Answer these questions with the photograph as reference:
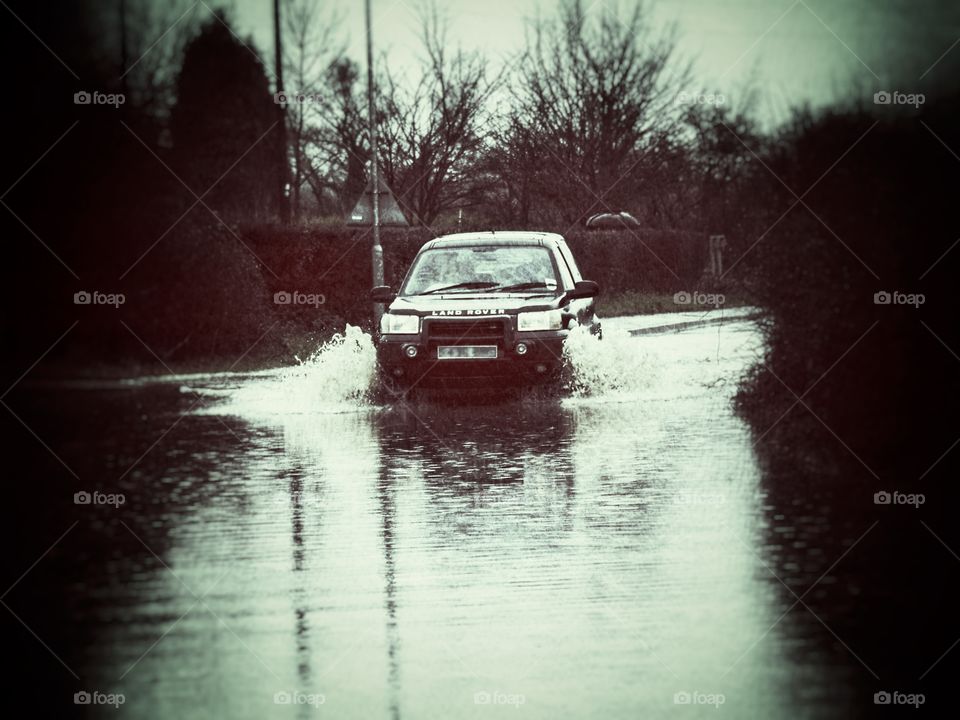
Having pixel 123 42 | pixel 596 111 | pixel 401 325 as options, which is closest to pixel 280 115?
pixel 401 325

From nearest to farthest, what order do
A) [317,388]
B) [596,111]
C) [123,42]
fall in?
[123,42] → [317,388] → [596,111]

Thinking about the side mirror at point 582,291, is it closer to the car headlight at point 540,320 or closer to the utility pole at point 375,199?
the car headlight at point 540,320

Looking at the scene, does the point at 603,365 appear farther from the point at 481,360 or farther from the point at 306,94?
the point at 306,94

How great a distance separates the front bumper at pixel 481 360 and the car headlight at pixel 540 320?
2.7 inches

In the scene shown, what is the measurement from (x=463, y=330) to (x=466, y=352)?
0.25 meters

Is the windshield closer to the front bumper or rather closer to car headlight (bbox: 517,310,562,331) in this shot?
car headlight (bbox: 517,310,562,331)

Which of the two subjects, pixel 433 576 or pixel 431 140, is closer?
pixel 433 576

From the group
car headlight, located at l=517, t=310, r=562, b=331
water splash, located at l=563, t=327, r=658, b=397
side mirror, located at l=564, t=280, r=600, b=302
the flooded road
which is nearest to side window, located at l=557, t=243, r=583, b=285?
side mirror, located at l=564, t=280, r=600, b=302

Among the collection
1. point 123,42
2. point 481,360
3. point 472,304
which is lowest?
point 481,360

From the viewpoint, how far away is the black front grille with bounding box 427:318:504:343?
14.8 meters

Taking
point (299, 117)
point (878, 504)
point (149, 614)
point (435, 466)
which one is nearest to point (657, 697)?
point (149, 614)

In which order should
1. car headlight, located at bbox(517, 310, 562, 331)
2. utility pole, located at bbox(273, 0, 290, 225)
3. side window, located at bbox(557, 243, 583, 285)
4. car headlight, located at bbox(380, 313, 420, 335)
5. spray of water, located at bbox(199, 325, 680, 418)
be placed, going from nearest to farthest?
car headlight, located at bbox(517, 310, 562, 331) → car headlight, located at bbox(380, 313, 420, 335) → spray of water, located at bbox(199, 325, 680, 418) → side window, located at bbox(557, 243, 583, 285) → utility pole, located at bbox(273, 0, 290, 225)

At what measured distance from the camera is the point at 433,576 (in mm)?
6789

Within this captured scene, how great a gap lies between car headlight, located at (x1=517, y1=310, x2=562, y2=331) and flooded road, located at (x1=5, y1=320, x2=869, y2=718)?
1937 mm
